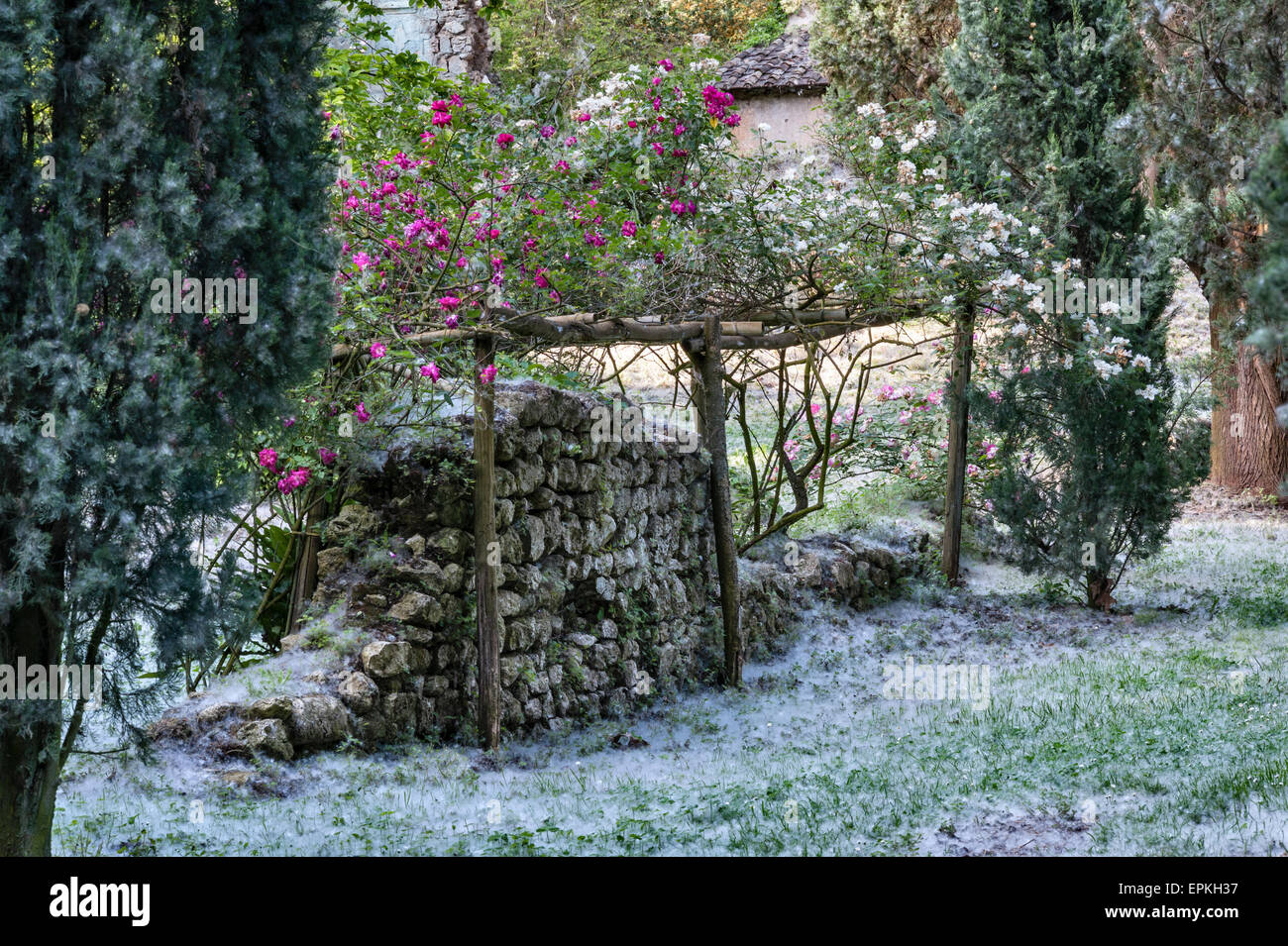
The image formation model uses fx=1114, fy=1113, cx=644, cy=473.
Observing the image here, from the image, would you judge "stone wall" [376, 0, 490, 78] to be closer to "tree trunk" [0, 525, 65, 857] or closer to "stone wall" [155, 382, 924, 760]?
"stone wall" [155, 382, 924, 760]

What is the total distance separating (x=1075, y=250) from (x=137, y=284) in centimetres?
831

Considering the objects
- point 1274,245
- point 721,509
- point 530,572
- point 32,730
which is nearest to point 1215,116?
point 721,509

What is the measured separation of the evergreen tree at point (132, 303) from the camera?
3.21m

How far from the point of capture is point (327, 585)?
19.6 ft

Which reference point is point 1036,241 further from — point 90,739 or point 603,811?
point 90,739

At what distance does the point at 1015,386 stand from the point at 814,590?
2493 mm

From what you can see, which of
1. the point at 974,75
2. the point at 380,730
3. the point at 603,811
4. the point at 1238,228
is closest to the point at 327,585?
the point at 380,730

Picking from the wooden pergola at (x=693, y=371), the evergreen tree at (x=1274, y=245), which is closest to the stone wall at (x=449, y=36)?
the wooden pergola at (x=693, y=371)

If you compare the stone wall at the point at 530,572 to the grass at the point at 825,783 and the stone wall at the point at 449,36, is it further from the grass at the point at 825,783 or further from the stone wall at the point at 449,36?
the stone wall at the point at 449,36

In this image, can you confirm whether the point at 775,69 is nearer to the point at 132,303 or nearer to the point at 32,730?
the point at 132,303

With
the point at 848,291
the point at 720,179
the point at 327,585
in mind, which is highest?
the point at 720,179

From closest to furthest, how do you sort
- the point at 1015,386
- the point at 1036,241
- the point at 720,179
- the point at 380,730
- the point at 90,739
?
the point at 90,739
the point at 380,730
the point at 720,179
the point at 1036,241
the point at 1015,386

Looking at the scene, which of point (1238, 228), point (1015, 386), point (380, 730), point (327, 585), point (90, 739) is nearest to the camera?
point (90, 739)

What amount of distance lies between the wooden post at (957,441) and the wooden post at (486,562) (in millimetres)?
5187
